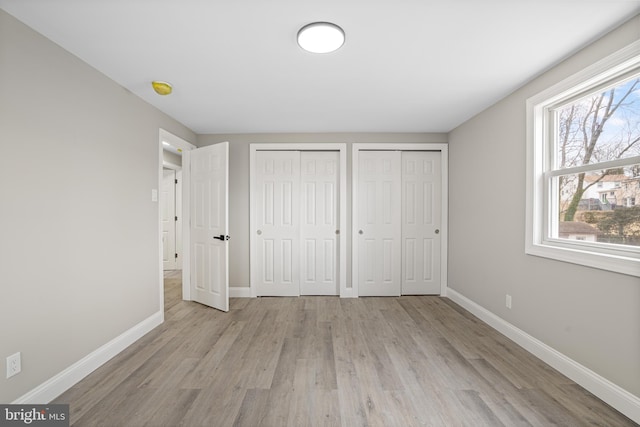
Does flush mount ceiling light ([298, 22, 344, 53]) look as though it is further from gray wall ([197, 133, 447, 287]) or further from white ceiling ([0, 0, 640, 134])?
gray wall ([197, 133, 447, 287])

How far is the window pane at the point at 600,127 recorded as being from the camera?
1.74 meters

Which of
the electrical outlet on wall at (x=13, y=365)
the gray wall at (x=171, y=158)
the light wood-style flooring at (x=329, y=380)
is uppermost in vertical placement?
the gray wall at (x=171, y=158)

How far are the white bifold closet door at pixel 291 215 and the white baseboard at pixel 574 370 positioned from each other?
2151mm

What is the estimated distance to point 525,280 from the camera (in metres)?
2.43

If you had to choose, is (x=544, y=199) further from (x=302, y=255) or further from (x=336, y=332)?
(x=302, y=255)

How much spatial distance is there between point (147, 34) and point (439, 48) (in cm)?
193

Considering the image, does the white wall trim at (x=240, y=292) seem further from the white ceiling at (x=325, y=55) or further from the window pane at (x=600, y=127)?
the window pane at (x=600, y=127)

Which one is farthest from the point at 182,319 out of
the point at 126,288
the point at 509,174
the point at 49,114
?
the point at 509,174

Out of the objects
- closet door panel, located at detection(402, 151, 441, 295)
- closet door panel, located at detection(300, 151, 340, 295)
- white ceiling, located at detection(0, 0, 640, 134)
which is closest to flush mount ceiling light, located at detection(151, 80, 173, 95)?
white ceiling, located at detection(0, 0, 640, 134)

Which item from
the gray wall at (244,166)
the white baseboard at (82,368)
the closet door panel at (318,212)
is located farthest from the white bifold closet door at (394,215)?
the white baseboard at (82,368)

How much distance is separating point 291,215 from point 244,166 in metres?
0.98

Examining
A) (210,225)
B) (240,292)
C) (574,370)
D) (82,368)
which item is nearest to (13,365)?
(82,368)

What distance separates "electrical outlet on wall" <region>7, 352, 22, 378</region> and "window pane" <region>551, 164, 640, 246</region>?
3785 millimetres

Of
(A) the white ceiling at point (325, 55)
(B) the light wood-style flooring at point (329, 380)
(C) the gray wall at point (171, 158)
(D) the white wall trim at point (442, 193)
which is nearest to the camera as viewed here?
(A) the white ceiling at point (325, 55)
